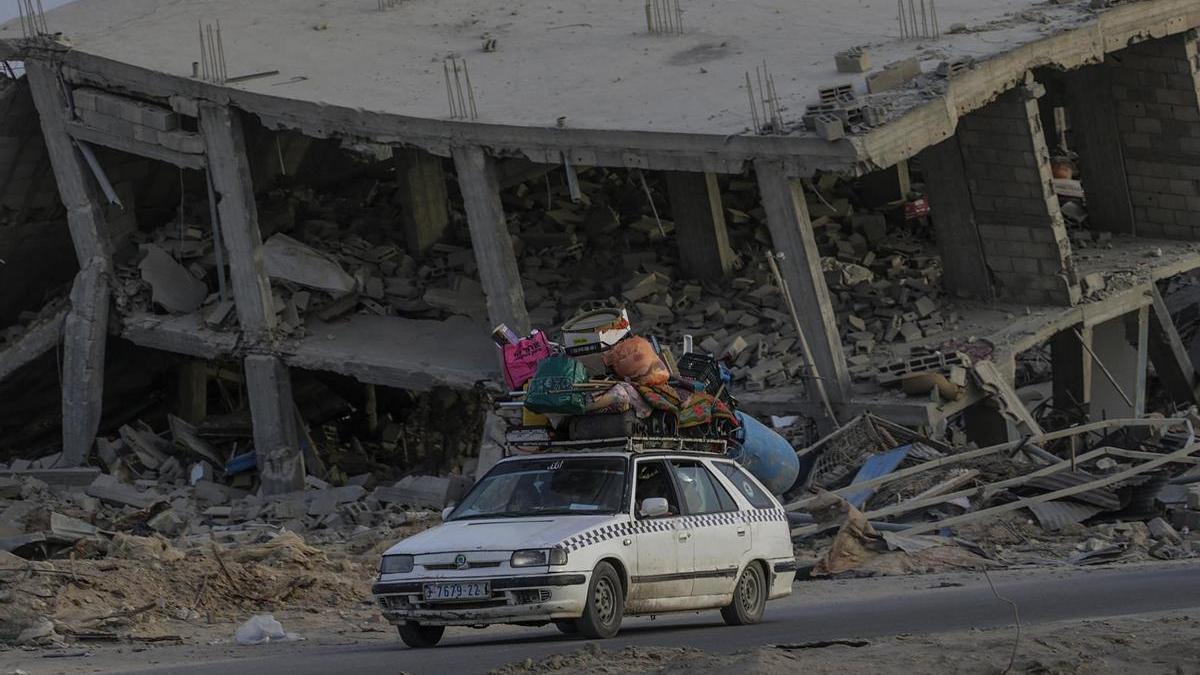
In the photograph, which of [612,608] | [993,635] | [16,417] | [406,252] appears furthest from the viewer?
[16,417]

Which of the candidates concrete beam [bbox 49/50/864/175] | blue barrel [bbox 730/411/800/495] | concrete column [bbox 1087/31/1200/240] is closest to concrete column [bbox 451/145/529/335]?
concrete beam [bbox 49/50/864/175]

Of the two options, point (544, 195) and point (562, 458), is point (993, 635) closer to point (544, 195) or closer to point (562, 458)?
point (562, 458)

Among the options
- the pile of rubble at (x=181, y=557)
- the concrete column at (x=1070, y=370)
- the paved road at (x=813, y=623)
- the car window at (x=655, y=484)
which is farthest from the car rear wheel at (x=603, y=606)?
the concrete column at (x=1070, y=370)

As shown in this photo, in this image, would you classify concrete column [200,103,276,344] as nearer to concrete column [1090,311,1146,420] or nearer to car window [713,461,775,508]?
concrete column [1090,311,1146,420]

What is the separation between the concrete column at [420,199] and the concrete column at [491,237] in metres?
3.82

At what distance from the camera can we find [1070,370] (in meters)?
28.7

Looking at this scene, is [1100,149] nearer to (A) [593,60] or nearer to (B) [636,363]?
(A) [593,60]

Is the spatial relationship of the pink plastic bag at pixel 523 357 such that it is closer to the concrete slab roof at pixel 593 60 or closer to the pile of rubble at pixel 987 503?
the pile of rubble at pixel 987 503

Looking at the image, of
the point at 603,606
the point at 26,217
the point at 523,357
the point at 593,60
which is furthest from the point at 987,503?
the point at 26,217

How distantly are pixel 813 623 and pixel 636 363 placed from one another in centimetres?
224

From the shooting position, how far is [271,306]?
28.3 meters

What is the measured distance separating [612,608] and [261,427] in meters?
16.0

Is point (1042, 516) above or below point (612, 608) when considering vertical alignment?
below

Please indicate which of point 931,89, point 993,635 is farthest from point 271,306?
point 993,635
